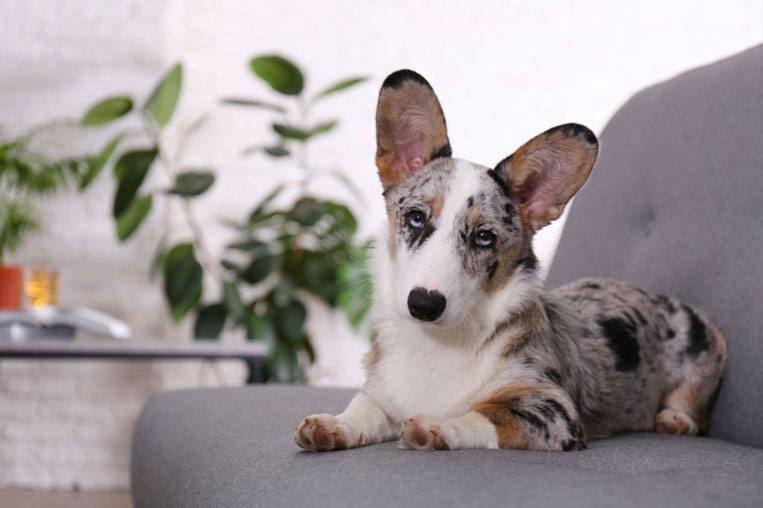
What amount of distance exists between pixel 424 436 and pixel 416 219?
12.0 inches

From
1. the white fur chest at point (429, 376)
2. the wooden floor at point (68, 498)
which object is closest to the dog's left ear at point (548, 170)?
the white fur chest at point (429, 376)

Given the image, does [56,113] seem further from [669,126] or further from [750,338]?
[750,338]

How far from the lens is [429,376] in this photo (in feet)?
4.69

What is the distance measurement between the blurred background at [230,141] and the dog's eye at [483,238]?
2.22 meters

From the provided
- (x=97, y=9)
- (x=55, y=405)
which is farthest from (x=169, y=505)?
(x=97, y=9)

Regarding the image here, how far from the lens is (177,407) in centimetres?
201

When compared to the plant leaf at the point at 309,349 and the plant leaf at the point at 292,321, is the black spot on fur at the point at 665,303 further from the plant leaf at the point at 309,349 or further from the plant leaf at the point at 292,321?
the plant leaf at the point at 309,349

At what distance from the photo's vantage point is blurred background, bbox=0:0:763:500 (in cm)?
375

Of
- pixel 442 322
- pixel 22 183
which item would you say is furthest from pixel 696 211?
pixel 22 183

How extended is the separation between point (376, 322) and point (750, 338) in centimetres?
70

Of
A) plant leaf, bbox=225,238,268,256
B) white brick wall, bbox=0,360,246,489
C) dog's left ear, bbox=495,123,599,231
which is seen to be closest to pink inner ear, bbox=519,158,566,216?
dog's left ear, bbox=495,123,599,231

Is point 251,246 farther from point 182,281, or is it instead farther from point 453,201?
point 453,201

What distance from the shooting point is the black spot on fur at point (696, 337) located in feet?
5.74

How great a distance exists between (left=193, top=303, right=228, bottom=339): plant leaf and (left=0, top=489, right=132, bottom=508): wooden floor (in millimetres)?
680
